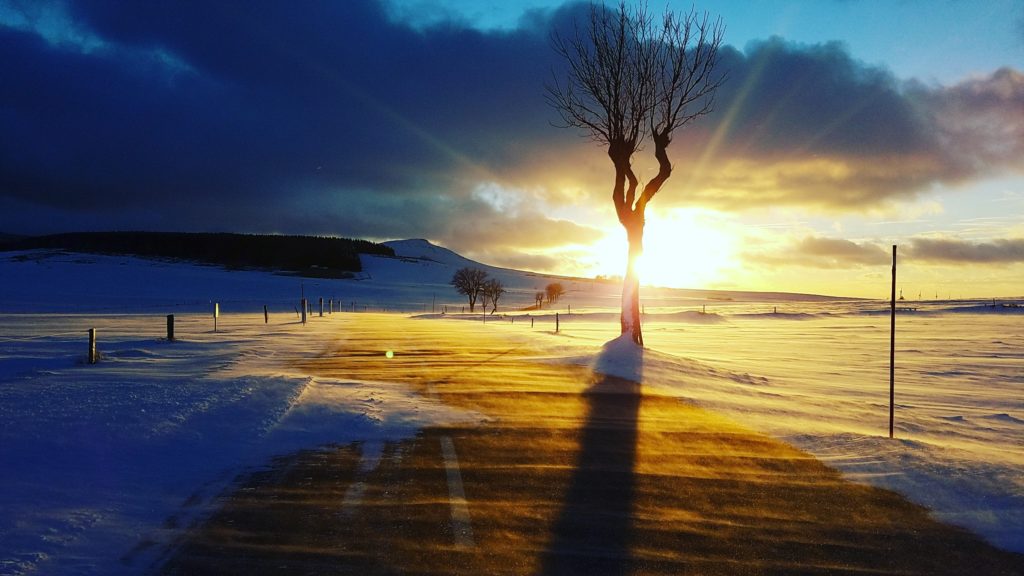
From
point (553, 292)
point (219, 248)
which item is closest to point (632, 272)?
point (553, 292)

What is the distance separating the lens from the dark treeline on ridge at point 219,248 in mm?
157000

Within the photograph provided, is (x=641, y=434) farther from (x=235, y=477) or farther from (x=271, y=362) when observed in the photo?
(x=271, y=362)

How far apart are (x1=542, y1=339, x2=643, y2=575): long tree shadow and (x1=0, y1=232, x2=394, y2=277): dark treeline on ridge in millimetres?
145310

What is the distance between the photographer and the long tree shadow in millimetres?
4605

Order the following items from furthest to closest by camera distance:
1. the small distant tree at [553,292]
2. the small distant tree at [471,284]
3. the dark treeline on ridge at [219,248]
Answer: the dark treeline on ridge at [219,248] < the small distant tree at [553,292] < the small distant tree at [471,284]

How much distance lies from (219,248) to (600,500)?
582 feet

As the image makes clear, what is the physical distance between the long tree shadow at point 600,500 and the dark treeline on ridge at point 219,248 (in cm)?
14531

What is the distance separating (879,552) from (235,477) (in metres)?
5.91

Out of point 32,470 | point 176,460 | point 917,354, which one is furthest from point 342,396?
point 917,354

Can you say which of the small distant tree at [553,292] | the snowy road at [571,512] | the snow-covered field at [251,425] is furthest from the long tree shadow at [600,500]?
the small distant tree at [553,292]

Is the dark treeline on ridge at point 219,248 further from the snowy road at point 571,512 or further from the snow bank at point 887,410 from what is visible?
the snowy road at point 571,512

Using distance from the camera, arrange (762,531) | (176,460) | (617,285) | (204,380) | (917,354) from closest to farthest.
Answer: (762,531)
(176,460)
(204,380)
(917,354)
(617,285)

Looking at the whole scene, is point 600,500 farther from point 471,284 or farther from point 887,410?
point 471,284

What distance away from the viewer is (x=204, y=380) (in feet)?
38.3
